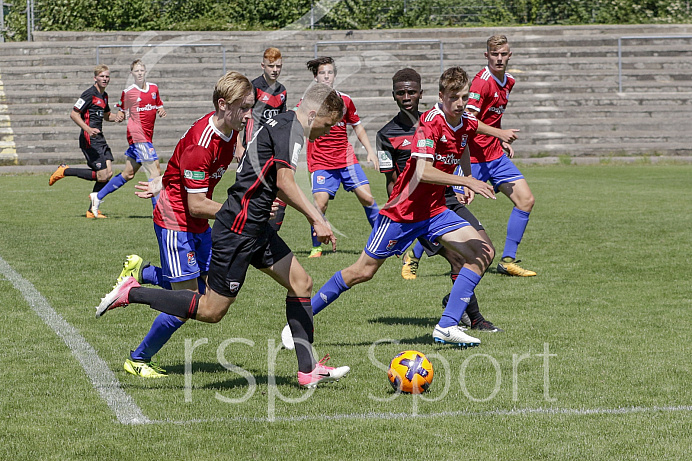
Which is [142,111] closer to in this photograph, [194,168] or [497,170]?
[497,170]

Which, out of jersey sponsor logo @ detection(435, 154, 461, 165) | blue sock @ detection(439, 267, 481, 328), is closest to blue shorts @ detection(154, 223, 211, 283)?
blue sock @ detection(439, 267, 481, 328)

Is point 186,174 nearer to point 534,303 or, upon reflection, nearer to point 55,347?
point 55,347

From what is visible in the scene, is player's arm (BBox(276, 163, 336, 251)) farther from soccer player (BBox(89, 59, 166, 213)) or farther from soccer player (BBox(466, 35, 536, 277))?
soccer player (BBox(89, 59, 166, 213))

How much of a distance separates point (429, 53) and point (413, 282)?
20096mm

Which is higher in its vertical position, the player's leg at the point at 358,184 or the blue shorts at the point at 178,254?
the blue shorts at the point at 178,254

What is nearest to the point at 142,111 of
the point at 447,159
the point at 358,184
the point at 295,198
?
the point at 358,184

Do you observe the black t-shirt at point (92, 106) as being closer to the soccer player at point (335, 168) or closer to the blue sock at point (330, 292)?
the soccer player at point (335, 168)

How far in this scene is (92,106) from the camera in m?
15.9

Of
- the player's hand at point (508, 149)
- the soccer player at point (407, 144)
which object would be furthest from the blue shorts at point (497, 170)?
the soccer player at point (407, 144)

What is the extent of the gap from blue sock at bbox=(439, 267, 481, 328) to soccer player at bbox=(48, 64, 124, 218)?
31.5 feet

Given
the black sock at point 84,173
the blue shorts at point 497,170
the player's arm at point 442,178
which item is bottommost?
the black sock at point 84,173

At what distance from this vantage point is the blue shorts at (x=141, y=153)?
14641 millimetres

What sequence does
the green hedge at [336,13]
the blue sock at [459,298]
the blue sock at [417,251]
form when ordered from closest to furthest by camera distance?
the blue sock at [459,298] < the blue sock at [417,251] < the green hedge at [336,13]

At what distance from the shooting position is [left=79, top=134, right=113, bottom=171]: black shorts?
15484 mm
